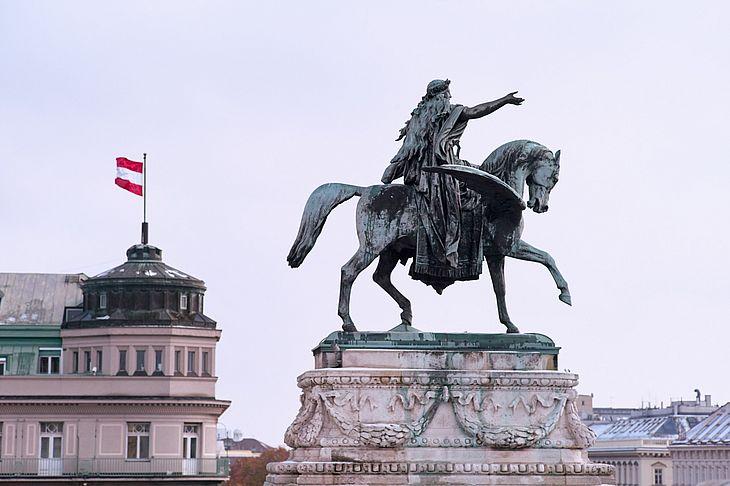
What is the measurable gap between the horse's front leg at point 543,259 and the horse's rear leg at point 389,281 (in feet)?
7.22

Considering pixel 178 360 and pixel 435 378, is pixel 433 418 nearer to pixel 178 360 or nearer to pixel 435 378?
pixel 435 378

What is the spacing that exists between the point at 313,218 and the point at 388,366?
10.3 ft

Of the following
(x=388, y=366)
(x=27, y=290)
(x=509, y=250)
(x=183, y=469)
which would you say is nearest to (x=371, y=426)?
(x=388, y=366)

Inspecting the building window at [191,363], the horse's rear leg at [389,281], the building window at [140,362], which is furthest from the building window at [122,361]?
the horse's rear leg at [389,281]

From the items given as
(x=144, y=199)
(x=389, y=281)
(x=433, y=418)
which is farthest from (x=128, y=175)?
(x=433, y=418)

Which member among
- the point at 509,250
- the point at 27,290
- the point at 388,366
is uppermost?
the point at 27,290

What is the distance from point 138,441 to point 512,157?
6335 cm

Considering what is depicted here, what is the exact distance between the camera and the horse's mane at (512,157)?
33031mm

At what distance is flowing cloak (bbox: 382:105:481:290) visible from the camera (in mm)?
32719

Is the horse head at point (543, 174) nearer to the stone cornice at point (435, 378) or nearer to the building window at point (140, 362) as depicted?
the stone cornice at point (435, 378)

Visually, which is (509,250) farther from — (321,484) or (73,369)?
(73,369)

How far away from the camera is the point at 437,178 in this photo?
3278 cm

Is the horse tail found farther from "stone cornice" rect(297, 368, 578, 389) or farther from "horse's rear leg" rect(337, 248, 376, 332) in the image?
"stone cornice" rect(297, 368, 578, 389)

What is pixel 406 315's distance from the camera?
33656 millimetres
